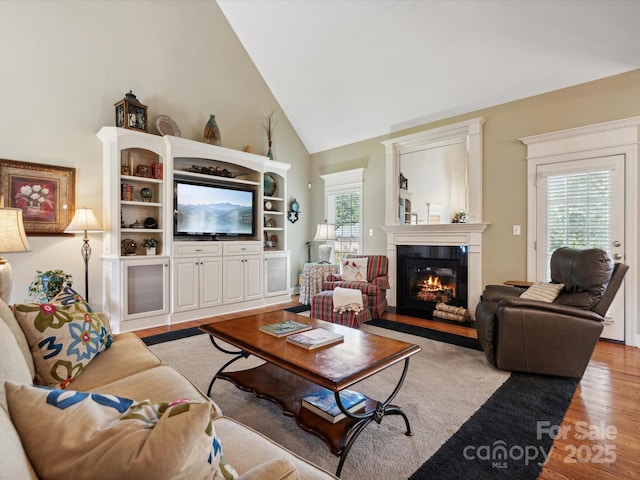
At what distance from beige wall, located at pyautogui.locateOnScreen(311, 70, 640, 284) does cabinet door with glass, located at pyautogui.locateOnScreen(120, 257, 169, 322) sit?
4137 mm

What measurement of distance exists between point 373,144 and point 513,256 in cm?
276

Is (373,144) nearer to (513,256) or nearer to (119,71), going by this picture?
(513,256)

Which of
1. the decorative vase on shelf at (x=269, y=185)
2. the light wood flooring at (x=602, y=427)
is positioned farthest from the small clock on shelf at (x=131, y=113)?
the light wood flooring at (x=602, y=427)

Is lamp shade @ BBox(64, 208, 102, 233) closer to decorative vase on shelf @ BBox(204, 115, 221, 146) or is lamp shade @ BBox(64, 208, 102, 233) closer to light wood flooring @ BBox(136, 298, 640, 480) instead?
decorative vase on shelf @ BBox(204, 115, 221, 146)

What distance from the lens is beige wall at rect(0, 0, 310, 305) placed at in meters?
3.49

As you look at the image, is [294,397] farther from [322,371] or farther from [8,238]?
[8,238]

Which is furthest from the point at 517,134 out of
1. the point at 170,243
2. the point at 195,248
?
the point at 170,243

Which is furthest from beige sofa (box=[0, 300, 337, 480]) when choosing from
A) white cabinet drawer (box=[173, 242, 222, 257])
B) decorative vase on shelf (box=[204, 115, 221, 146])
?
decorative vase on shelf (box=[204, 115, 221, 146])

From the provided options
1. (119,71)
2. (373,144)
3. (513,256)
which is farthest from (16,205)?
(513,256)

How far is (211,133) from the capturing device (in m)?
4.79

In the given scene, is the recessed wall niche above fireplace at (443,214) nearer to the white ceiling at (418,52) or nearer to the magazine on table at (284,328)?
the white ceiling at (418,52)

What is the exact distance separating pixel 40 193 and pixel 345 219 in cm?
424

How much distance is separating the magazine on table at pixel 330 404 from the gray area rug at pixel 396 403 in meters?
0.18

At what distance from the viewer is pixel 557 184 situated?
3.75 meters
